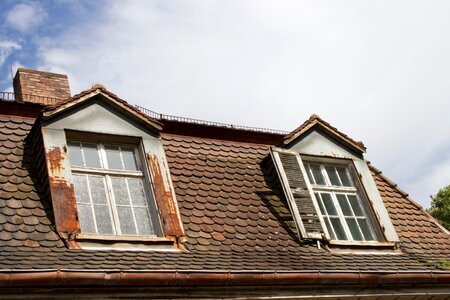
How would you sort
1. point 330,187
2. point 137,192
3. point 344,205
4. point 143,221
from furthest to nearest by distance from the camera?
point 330,187 < point 344,205 < point 137,192 < point 143,221

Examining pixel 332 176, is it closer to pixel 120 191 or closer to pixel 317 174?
pixel 317 174

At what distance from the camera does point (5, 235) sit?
640 cm

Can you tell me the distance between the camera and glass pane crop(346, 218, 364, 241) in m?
9.03

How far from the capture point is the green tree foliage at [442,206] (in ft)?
99.5

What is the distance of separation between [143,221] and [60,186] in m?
1.09

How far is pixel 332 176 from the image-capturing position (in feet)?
32.2

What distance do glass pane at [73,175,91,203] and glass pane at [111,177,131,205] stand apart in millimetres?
358

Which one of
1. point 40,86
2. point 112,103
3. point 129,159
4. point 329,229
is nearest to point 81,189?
point 129,159

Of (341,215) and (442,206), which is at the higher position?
A: (442,206)

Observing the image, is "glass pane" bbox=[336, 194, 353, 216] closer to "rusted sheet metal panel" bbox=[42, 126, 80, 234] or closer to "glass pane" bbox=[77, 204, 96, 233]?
"glass pane" bbox=[77, 204, 96, 233]

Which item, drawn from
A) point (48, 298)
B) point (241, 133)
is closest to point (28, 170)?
point (48, 298)

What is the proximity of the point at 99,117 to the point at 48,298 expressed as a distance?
2962 millimetres

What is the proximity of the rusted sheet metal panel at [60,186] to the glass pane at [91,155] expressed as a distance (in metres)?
0.38

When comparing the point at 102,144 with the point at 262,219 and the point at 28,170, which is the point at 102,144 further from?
the point at 262,219
